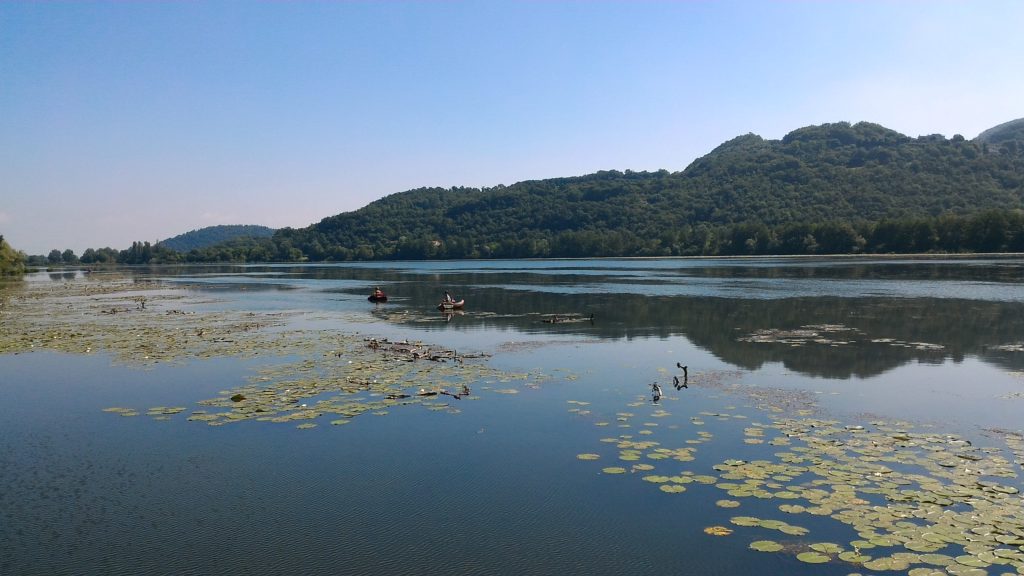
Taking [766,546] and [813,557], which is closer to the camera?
[813,557]

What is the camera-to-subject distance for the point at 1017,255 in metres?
119

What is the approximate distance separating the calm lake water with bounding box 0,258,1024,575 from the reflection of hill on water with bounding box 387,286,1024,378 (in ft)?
0.95

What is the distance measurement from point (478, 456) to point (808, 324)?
84.9 feet

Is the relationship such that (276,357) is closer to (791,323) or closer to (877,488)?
(877,488)

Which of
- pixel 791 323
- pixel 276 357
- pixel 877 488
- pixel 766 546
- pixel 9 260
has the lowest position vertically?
pixel 766 546

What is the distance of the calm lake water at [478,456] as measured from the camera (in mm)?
9312

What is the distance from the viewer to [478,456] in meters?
13.4

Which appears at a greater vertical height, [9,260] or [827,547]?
[9,260]

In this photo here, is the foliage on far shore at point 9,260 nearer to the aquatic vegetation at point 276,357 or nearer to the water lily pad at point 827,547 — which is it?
the aquatic vegetation at point 276,357

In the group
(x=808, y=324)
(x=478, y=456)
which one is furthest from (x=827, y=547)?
(x=808, y=324)

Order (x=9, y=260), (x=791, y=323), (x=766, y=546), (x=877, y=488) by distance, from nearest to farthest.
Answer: (x=766, y=546) < (x=877, y=488) < (x=791, y=323) < (x=9, y=260)

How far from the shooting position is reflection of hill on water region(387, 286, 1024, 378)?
23.9 metres

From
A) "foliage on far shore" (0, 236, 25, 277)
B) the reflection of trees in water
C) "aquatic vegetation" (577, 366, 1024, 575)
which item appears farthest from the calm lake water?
"foliage on far shore" (0, 236, 25, 277)

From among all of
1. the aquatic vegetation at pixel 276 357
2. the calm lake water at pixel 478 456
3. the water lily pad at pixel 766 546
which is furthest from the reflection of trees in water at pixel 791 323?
the water lily pad at pixel 766 546
